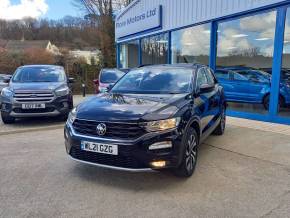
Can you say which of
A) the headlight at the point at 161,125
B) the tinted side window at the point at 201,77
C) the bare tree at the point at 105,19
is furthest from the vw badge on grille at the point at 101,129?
the bare tree at the point at 105,19

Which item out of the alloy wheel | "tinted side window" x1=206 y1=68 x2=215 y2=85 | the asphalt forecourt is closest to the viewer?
the asphalt forecourt

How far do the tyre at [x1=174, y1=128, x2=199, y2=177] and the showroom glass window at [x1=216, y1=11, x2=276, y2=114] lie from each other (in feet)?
15.5

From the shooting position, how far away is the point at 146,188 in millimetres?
4121

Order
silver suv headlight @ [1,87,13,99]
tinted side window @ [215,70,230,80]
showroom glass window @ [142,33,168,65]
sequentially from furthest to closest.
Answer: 1. showroom glass window @ [142,33,168,65]
2. tinted side window @ [215,70,230,80]
3. silver suv headlight @ [1,87,13,99]

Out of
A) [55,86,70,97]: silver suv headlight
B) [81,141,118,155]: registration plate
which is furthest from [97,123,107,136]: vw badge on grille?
[55,86,70,97]: silver suv headlight

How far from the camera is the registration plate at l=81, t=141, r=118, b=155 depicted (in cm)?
389

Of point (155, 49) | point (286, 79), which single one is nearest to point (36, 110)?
point (286, 79)

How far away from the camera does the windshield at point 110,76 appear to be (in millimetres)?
11805

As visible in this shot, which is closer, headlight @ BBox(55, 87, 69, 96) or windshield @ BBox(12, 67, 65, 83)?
headlight @ BBox(55, 87, 69, 96)

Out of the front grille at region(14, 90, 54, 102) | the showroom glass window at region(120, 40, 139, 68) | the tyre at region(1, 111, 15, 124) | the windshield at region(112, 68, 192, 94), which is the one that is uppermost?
the showroom glass window at region(120, 40, 139, 68)

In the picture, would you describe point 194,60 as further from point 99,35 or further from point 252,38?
point 99,35

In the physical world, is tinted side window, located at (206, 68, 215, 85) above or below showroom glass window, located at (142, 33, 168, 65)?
below

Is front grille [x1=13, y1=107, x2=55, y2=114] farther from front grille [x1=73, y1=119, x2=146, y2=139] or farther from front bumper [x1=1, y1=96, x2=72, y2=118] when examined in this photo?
front grille [x1=73, y1=119, x2=146, y2=139]

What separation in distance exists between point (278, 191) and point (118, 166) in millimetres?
2150
